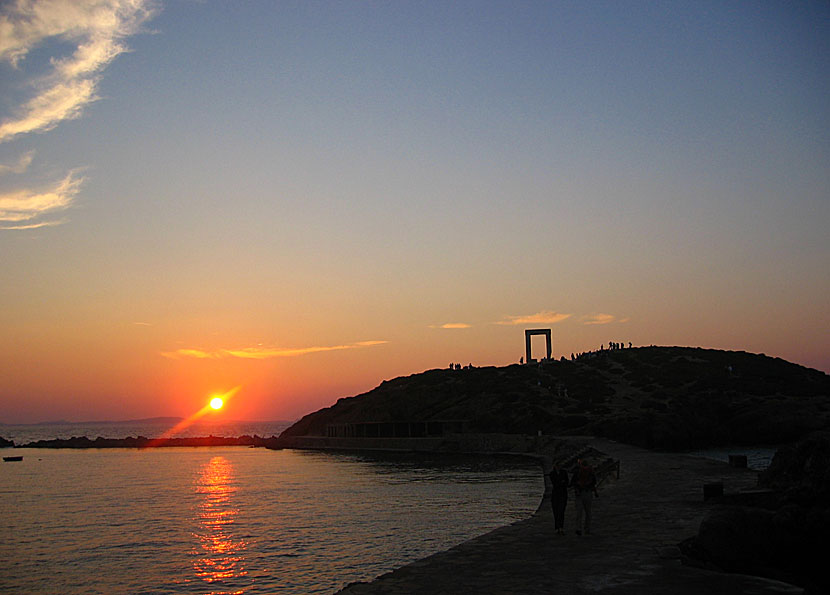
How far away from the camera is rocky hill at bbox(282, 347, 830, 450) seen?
222 ft

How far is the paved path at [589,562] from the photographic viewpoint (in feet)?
43.0

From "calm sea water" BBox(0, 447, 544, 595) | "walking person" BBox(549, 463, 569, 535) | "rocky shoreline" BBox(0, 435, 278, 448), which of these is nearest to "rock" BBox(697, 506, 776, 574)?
"walking person" BBox(549, 463, 569, 535)

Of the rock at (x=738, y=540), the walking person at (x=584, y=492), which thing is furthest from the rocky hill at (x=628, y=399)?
the rock at (x=738, y=540)

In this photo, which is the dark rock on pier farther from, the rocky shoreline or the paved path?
the rocky shoreline

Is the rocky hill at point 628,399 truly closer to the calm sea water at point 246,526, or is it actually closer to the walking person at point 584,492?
the calm sea water at point 246,526

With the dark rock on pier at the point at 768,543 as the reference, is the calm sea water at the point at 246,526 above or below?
below

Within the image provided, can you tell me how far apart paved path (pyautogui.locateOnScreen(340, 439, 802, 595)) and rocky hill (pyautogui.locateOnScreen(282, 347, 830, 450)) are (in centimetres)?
3836

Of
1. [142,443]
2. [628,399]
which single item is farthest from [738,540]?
[142,443]

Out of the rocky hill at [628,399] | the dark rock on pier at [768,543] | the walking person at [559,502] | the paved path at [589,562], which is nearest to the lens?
the paved path at [589,562]

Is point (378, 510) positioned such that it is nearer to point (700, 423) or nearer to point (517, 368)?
point (700, 423)

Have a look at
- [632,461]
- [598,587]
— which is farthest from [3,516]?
[598,587]

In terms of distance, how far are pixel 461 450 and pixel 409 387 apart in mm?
41492

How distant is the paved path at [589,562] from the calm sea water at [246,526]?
498cm

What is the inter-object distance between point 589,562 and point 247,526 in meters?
22.2
